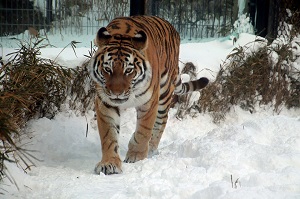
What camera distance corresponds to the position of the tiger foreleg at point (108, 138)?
4.94m

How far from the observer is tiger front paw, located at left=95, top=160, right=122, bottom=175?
16.1 ft

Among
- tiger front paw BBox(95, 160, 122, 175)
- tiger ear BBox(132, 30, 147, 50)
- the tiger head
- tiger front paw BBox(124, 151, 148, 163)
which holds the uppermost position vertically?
tiger ear BBox(132, 30, 147, 50)

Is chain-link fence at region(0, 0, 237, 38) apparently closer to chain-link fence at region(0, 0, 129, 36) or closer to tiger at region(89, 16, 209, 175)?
chain-link fence at region(0, 0, 129, 36)

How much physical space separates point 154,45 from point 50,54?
1.75m

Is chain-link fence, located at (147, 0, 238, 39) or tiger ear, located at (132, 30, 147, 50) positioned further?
chain-link fence, located at (147, 0, 238, 39)

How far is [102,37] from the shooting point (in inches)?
205

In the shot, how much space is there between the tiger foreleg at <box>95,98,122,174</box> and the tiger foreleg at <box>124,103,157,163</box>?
22 centimetres

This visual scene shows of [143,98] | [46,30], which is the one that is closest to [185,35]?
[46,30]

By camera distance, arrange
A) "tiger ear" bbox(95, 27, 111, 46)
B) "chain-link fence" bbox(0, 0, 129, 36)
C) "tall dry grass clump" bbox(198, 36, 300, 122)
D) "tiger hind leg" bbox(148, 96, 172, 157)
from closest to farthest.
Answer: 1. "tiger ear" bbox(95, 27, 111, 46)
2. "tiger hind leg" bbox(148, 96, 172, 157)
3. "chain-link fence" bbox(0, 0, 129, 36)
4. "tall dry grass clump" bbox(198, 36, 300, 122)

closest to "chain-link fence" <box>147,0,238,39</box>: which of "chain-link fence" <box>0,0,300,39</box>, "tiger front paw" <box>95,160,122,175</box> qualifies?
"chain-link fence" <box>0,0,300,39</box>

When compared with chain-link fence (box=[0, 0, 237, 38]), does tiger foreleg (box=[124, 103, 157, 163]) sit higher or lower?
lower

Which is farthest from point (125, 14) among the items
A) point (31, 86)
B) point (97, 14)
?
point (31, 86)

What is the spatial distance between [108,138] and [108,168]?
1.17 feet

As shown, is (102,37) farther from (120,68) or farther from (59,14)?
(59,14)
